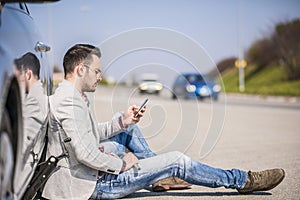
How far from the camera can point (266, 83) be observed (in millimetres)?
53062

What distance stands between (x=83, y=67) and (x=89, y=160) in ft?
2.24

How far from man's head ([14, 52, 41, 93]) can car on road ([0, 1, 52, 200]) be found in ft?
0.03

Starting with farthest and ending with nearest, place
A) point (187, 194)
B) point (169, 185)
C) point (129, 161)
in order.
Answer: point (169, 185) → point (187, 194) → point (129, 161)

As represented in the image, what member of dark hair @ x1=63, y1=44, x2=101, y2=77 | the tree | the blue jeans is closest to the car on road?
dark hair @ x1=63, y1=44, x2=101, y2=77

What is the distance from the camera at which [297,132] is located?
11672 mm

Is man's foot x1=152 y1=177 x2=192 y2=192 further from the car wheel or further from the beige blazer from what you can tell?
the car wheel

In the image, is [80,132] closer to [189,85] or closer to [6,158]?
[6,158]

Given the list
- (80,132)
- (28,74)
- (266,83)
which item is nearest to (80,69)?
(80,132)

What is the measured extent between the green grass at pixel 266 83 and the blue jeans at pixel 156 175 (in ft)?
103

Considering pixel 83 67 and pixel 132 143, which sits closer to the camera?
pixel 83 67

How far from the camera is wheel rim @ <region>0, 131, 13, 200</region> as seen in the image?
2.88 metres

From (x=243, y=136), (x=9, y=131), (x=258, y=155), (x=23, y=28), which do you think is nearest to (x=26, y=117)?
(x=9, y=131)

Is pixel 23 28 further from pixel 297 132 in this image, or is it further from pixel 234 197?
pixel 297 132

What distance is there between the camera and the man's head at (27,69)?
3.22 metres
